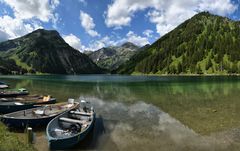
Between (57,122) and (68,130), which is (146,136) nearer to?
(68,130)

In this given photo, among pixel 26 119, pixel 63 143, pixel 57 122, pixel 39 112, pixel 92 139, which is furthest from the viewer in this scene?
pixel 39 112

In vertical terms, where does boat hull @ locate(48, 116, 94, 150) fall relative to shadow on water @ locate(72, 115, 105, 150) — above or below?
above

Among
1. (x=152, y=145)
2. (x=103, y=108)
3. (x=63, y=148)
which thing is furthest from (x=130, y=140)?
(x=103, y=108)

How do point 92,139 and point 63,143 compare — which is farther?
point 92,139

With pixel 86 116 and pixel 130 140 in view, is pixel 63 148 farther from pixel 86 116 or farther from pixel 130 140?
pixel 86 116

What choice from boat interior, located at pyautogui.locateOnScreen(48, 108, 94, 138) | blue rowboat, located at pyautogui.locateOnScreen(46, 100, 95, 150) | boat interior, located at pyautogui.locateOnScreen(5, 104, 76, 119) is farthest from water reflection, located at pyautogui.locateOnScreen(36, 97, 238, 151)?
boat interior, located at pyautogui.locateOnScreen(5, 104, 76, 119)

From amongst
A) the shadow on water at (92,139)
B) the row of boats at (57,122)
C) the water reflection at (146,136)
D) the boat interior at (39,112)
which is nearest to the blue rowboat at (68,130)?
the row of boats at (57,122)

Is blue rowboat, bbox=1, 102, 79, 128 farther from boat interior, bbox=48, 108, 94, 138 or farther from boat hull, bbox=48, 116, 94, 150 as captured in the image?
boat hull, bbox=48, 116, 94, 150

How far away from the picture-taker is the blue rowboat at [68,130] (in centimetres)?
1817

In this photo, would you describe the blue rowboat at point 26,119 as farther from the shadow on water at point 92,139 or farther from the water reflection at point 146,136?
the water reflection at point 146,136

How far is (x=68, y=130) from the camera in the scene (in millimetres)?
21734

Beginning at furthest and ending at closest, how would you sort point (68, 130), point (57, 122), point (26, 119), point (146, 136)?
1. point (26, 119)
2. point (146, 136)
3. point (57, 122)
4. point (68, 130)

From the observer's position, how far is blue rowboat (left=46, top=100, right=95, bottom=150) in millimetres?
18172

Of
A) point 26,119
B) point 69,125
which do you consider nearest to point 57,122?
point 69,125
